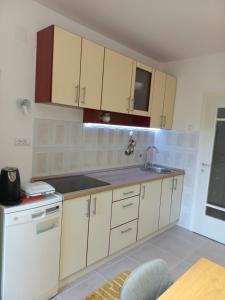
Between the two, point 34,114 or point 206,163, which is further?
point 206,163

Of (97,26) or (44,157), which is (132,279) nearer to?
(44,157)

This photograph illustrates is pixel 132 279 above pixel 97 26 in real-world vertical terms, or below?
below

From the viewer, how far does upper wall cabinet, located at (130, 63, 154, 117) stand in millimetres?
2660

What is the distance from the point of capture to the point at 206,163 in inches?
124

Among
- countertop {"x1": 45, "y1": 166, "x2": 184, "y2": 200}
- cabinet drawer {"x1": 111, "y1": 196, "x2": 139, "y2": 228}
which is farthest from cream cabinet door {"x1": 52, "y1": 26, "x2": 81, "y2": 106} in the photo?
cabinet drawer {"x1": 111, "y1": 196, "x2": 139, "y2": 228}

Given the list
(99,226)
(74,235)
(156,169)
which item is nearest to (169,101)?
(156,169)

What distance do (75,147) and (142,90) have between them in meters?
1.11

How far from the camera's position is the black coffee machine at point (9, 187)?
1611mm

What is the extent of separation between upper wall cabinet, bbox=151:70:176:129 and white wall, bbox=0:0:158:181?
1441mm

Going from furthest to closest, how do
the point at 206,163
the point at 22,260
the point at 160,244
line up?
the point at 206,163
the point at 160,244
the point at 22,260

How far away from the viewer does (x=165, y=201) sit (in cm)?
311

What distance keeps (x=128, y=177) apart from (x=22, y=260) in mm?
1443

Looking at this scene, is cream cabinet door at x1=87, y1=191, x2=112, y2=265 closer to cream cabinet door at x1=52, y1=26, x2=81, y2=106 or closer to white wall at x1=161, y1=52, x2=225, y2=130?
cream cabinet door at x1=52, y1=26, x2=81, y2=106

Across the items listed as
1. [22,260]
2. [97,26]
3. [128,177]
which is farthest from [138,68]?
[22,260]
